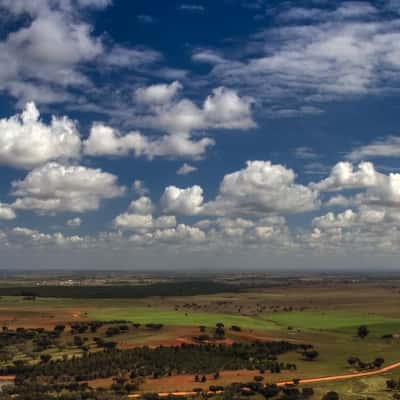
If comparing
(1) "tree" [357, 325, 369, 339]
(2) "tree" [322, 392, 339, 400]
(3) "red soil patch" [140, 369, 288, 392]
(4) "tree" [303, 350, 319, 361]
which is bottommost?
(1) "tree" [357, 325, 369, 339]

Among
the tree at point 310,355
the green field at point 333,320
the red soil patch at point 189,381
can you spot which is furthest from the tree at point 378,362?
the green field at point 333,320

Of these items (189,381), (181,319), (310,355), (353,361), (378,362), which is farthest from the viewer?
(181,319)

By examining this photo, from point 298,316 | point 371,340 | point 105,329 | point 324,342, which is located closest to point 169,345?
point 105,329

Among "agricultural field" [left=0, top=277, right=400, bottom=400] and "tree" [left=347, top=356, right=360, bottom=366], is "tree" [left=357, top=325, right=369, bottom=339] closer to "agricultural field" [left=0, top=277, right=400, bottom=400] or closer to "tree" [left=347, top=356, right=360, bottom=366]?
"agricultural field" [left=0, top=277, right=400, bottom=400]

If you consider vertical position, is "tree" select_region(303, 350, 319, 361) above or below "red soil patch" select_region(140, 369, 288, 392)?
below

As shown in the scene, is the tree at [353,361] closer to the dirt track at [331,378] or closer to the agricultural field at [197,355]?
the agricultural field at [197,355]

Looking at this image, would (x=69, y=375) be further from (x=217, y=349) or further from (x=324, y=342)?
(x=324, y=342)

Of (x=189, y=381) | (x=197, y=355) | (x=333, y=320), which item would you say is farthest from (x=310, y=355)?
(x=333, y=320)

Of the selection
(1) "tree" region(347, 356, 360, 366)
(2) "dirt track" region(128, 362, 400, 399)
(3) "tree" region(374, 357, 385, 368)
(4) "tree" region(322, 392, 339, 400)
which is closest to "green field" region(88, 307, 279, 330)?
(1) "tree" region(347, 356, 360, 366)

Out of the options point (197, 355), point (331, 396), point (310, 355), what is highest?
point (331, 396)

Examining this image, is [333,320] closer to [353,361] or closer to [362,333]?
[362,333]

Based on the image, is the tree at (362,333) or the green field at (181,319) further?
the green field at (181,319)
